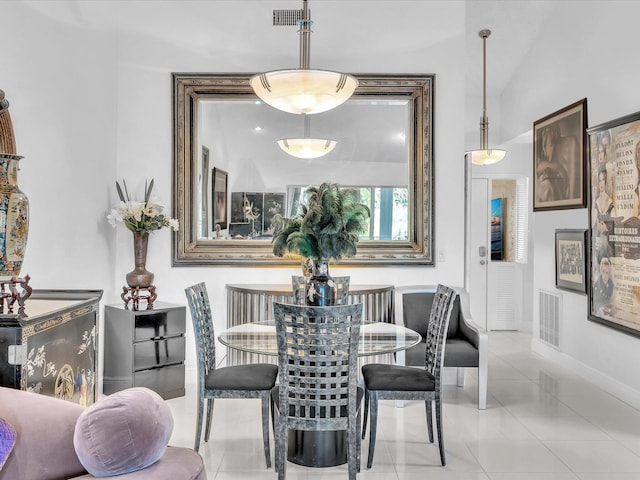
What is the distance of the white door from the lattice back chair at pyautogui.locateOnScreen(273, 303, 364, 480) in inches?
199

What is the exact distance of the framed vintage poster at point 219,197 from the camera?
4891mm

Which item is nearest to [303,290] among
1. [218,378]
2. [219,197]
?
[218,378]

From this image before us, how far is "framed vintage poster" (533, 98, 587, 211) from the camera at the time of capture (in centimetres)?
514

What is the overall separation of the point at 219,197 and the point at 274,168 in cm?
54

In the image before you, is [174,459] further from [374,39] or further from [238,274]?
[374,39]

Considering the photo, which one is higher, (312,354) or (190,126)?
(190,126)

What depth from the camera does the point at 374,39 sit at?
4.81 metres

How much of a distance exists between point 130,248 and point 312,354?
2.69 meters

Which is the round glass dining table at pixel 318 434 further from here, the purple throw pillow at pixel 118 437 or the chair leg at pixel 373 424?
the purple throw pillow at pixel 118 437

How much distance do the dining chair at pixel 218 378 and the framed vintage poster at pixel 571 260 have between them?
329cm

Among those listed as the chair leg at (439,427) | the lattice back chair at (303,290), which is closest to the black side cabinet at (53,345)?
the lattice back chair at (303,290)

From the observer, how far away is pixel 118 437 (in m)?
1.52

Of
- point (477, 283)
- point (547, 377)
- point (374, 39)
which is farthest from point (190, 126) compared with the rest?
point (477, 283)

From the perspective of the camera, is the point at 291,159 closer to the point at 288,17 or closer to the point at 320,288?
the point at 288,17
